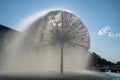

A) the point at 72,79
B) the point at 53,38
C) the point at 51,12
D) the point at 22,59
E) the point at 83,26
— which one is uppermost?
the point at 51,12

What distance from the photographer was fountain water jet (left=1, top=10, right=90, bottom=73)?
1237 inches

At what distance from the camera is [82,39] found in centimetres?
3372

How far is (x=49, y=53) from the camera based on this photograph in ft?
113

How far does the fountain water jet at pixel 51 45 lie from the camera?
103 feet

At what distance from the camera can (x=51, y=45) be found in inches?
1265

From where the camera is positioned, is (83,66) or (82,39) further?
(83,66)

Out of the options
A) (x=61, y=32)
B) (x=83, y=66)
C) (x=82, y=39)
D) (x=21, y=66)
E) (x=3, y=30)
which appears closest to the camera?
(x=61, y=32)

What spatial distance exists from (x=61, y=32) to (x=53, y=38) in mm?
1402

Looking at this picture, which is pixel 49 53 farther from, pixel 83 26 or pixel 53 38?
pixel 83 26

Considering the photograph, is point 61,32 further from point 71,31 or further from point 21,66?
point 21,66

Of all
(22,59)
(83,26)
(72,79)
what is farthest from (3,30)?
(72,79)

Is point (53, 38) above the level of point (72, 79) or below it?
above

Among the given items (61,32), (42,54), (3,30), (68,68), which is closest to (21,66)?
(42,54)

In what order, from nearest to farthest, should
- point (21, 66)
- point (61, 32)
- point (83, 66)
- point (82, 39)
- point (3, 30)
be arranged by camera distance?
point (61, 32) → point (82, 39) → point (21, 66) → point (83, 66) → point (3, 30)
